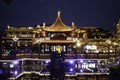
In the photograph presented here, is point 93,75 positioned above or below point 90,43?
below

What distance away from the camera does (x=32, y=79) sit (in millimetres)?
34344

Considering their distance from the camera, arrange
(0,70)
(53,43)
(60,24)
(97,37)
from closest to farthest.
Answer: (0,70)
(53,43)
(60,24)
(97,37)

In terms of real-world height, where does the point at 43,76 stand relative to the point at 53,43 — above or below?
below

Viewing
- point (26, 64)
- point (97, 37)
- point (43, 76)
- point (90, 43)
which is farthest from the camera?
point (97, 37)

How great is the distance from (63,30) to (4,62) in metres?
23.8

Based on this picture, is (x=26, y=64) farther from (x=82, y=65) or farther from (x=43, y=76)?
(x=82, y=65)

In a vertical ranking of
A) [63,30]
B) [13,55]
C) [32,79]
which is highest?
[63,30]

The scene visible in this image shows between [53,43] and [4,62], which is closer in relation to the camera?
[4,62]

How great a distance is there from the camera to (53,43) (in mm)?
54406

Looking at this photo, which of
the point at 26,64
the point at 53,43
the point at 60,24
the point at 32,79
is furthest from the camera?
the point at 60,24

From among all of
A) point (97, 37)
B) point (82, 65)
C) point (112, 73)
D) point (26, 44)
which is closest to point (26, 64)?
point (82, 65)

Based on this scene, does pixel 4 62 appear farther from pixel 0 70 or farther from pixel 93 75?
pixel 93 75

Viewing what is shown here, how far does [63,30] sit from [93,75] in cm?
2129


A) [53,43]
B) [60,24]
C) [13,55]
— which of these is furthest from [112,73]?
[60,24]
